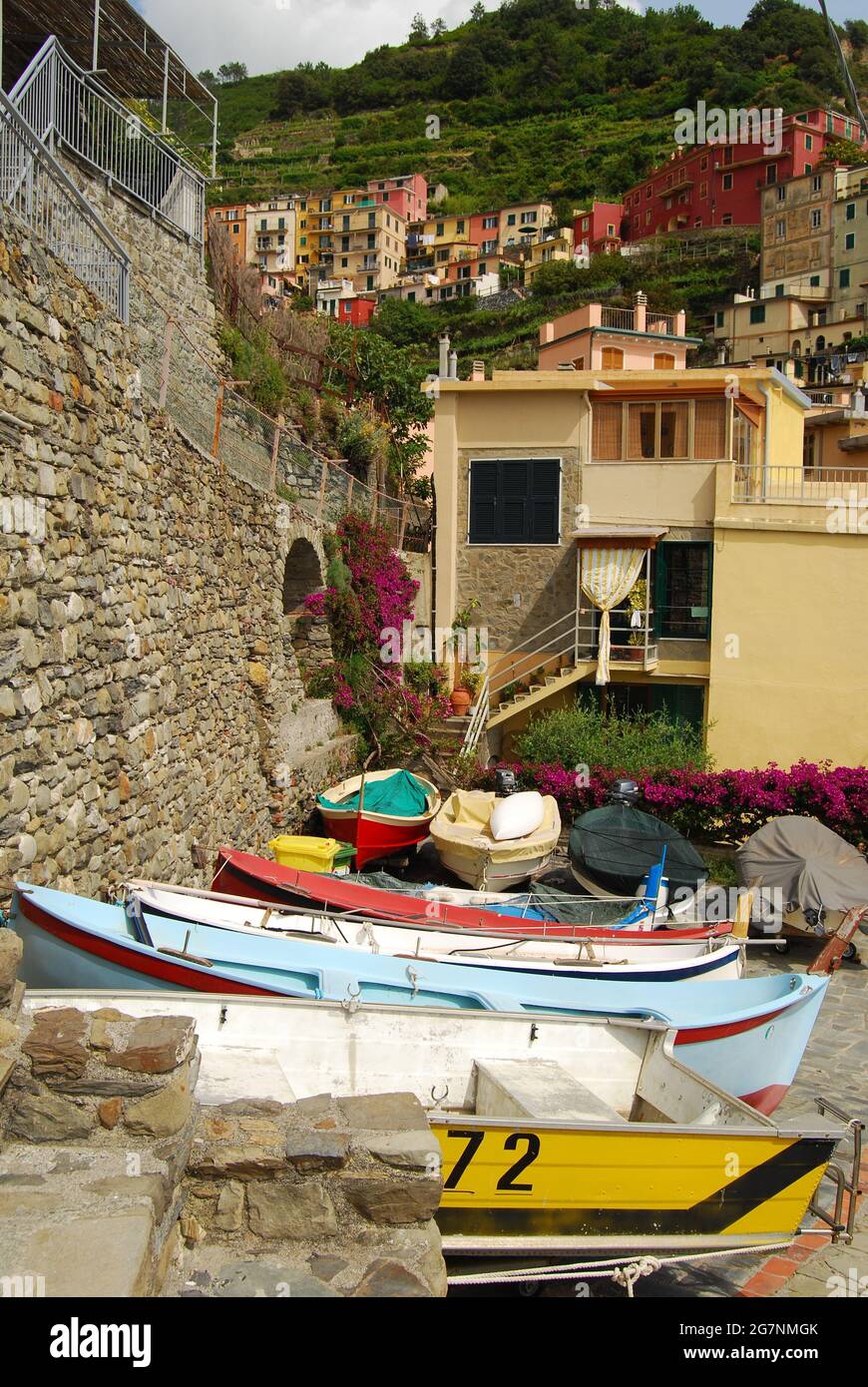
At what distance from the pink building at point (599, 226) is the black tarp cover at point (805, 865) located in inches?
2863

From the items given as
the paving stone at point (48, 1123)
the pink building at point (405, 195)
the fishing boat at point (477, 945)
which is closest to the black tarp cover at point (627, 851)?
the fishing boat at point (477, 945)

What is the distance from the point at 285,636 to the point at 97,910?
7.56m

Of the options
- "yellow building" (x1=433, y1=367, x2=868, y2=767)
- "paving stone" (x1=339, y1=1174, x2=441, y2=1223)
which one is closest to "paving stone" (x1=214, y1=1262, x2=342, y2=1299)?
"paving stone" (x1=339, y1=1174, x2=441, y2=1223)

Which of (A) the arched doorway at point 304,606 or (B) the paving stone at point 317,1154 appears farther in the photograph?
(A) the arched doorway at point 304,606

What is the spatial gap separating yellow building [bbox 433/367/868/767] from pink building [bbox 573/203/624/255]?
6283 centimetres

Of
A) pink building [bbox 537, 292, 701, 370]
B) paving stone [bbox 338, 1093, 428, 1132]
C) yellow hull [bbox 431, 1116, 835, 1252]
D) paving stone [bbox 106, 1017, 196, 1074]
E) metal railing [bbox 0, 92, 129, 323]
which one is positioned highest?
pink building [bbox 537, 292, 701, 370]

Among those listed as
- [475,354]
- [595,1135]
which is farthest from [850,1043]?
[475,354]

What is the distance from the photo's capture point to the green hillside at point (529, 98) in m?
95.1

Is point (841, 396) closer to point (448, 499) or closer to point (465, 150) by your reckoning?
point (448, 499)

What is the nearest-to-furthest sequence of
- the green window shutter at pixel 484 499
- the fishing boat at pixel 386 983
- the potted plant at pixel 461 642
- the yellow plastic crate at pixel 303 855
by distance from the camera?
the fishing boat at pixel 386 983
the yellow plastic crate at pixel 303 855
the potted plant at pixel 461 642
the green window shutter at pixel 484 499

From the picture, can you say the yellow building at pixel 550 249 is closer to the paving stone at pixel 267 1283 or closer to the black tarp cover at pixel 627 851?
the black tarp cover at pixel 627 851

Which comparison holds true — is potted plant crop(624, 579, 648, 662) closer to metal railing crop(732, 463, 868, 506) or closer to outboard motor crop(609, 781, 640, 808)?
metal railing crop(732, 463, 868, 506)

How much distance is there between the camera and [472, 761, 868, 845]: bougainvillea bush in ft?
49.6

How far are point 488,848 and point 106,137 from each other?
44.1ft
